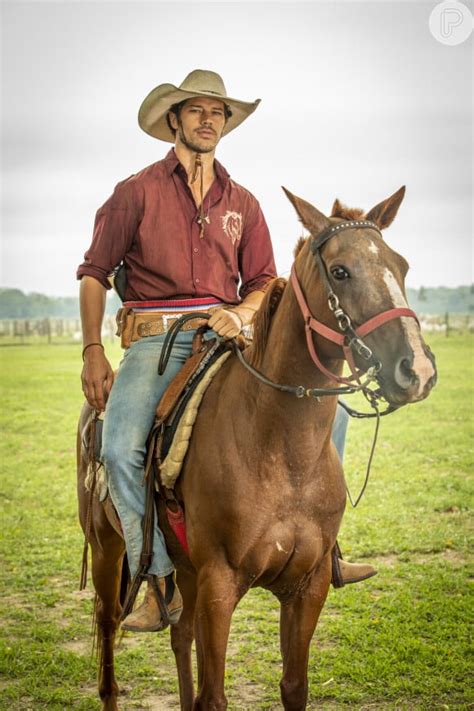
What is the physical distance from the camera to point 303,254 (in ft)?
11.8

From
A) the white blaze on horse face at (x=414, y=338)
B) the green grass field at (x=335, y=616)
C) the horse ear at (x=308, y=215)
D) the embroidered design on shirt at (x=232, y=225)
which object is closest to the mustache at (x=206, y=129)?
the embroidered design on shirt at (x=232, y=225)

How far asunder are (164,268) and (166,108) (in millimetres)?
1089

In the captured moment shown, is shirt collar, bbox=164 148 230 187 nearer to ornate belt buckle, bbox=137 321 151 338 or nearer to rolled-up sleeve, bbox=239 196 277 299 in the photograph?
rolled-up sleeve, bbox=239 196 277 299

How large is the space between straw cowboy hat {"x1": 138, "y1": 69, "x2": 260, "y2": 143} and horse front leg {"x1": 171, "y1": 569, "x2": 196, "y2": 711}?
292 cm

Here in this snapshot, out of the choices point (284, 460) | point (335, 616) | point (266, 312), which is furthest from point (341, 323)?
point (335, 616)

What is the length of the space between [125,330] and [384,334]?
2.02 m

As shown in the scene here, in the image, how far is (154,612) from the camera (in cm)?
443

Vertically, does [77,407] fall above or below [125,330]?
below

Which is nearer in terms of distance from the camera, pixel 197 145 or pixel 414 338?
pixel 414 338

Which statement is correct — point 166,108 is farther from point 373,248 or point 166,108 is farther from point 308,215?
point 373,248

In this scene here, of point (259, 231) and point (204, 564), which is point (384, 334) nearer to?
point (204, 564)

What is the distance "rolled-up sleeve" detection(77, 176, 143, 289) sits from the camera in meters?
4.52

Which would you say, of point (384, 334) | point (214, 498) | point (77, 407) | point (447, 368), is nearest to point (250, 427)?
point (214, 498)

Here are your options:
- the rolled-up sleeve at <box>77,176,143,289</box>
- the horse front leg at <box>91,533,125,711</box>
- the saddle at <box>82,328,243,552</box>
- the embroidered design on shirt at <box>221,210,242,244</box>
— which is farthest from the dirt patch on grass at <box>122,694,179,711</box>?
the embroidered design on shirt at <box>221,210,242,244</box>
